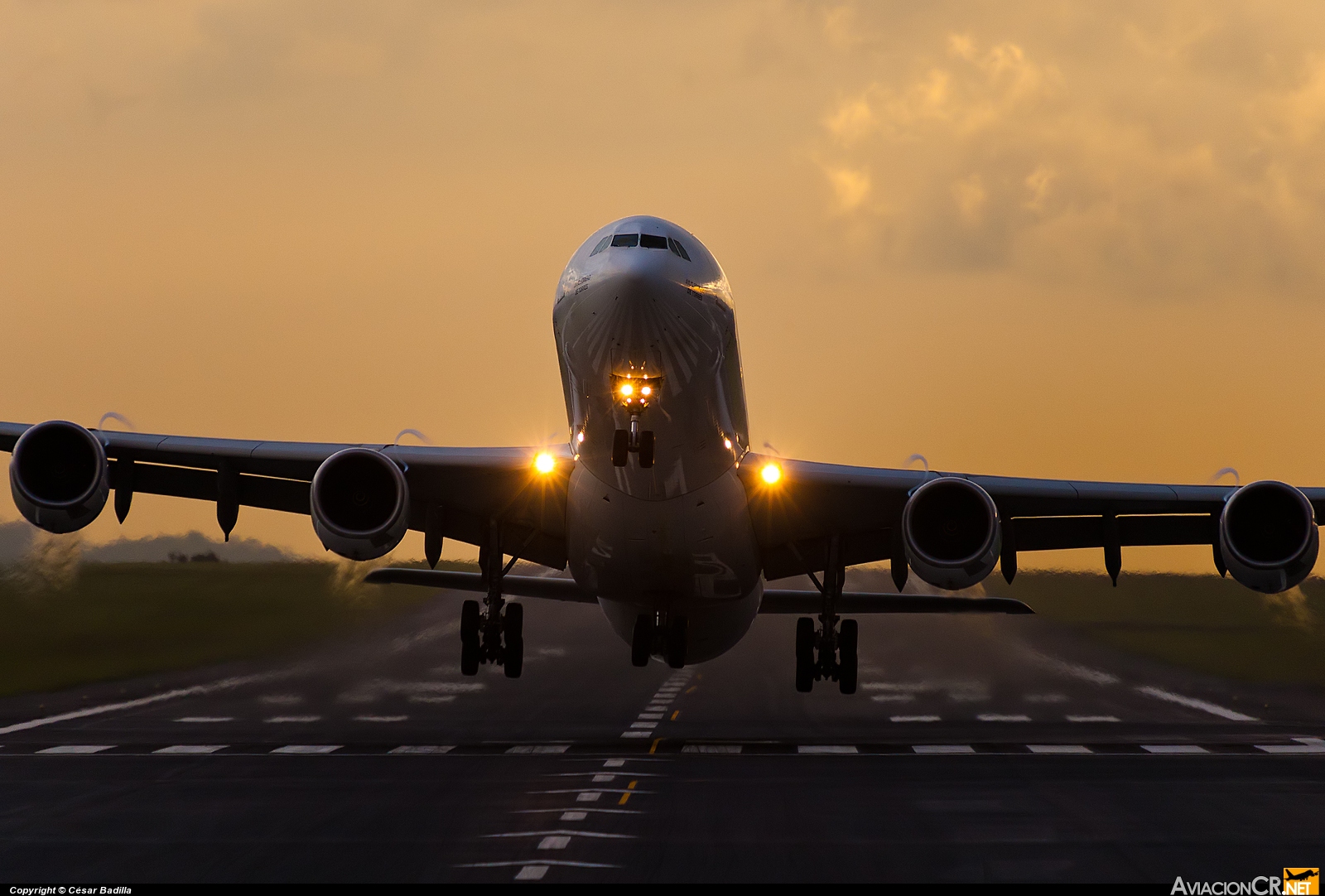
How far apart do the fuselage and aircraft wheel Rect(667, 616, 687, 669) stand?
1.19 ft

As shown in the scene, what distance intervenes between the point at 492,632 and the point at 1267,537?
1335 cm

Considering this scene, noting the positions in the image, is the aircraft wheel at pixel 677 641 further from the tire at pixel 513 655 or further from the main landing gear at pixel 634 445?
the main landing gear at pixel 634 445

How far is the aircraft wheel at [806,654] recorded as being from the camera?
25672 millimetres

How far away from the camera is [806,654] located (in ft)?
84.4

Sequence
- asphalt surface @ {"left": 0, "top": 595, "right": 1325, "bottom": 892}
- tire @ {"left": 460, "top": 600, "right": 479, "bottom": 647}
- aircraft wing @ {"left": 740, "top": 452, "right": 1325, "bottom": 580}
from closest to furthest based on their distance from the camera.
→ 1. asphalt surface @ {"left": 0, "top": 595, "right": 1325, "bottom": 892}
2. aircraft wing @ {"left": 740, "top": 452, "right": 1325, "bottom": 580}
3. tire @ {"left": 460, "top": 600, "right": 479, "bottom": 647}

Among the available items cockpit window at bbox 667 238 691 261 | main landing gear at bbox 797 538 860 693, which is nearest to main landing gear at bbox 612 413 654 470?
cockpit window at bbox 667 238 691 261

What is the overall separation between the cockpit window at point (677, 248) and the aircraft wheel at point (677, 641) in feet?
25.2

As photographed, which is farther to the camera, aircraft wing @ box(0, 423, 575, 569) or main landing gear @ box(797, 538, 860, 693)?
main landing gear @ box(797, 538, 860, 693)

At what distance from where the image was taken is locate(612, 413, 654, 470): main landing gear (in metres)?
18.1

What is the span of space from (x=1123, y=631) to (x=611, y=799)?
29229 millimetres

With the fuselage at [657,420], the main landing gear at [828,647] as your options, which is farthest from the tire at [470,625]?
the main landing gear at [828,647]

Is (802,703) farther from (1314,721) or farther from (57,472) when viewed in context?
(57,472)

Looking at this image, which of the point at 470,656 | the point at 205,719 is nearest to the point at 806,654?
the point at 470,656

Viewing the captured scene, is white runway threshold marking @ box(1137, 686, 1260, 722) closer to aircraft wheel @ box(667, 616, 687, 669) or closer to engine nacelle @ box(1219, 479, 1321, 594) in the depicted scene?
engine nacelle @ box(1219, 479, 1321, 594)
